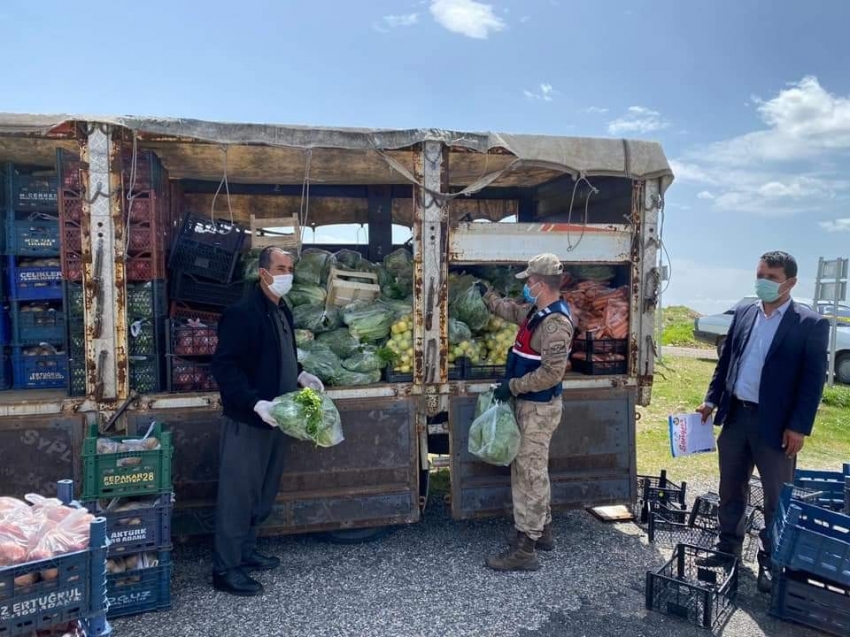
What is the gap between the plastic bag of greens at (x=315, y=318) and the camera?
195 inches

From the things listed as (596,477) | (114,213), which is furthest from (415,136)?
(596,477)

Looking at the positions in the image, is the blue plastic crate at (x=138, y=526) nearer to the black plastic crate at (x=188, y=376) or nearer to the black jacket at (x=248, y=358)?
the black jacket at (x=248, y=358)

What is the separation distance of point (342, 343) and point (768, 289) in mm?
3156

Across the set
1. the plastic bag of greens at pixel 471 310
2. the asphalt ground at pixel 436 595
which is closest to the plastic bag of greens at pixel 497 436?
the asphalt ground at pixel 436 595

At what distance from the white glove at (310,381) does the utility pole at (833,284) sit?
10.3 m

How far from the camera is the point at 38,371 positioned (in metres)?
4.70

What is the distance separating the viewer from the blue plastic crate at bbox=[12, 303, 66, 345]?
471 cm

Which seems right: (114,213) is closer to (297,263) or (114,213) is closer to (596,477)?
(297,263)

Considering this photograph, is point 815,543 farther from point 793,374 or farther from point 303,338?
point 303,338

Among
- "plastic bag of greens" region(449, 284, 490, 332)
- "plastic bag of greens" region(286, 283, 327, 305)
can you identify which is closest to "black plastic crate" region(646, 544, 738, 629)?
"plastic bag of greens" region(449, 284, 490, 332)

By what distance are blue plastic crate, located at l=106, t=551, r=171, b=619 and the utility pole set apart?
1147cm

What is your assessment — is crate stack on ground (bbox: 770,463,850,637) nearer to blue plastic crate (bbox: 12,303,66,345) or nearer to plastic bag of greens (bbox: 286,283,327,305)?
plastic bag of greens (bbox: 286,283,327,305)

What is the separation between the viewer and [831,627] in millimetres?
3473

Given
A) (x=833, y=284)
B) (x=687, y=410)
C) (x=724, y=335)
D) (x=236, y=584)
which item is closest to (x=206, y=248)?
(x=236, y=584)
